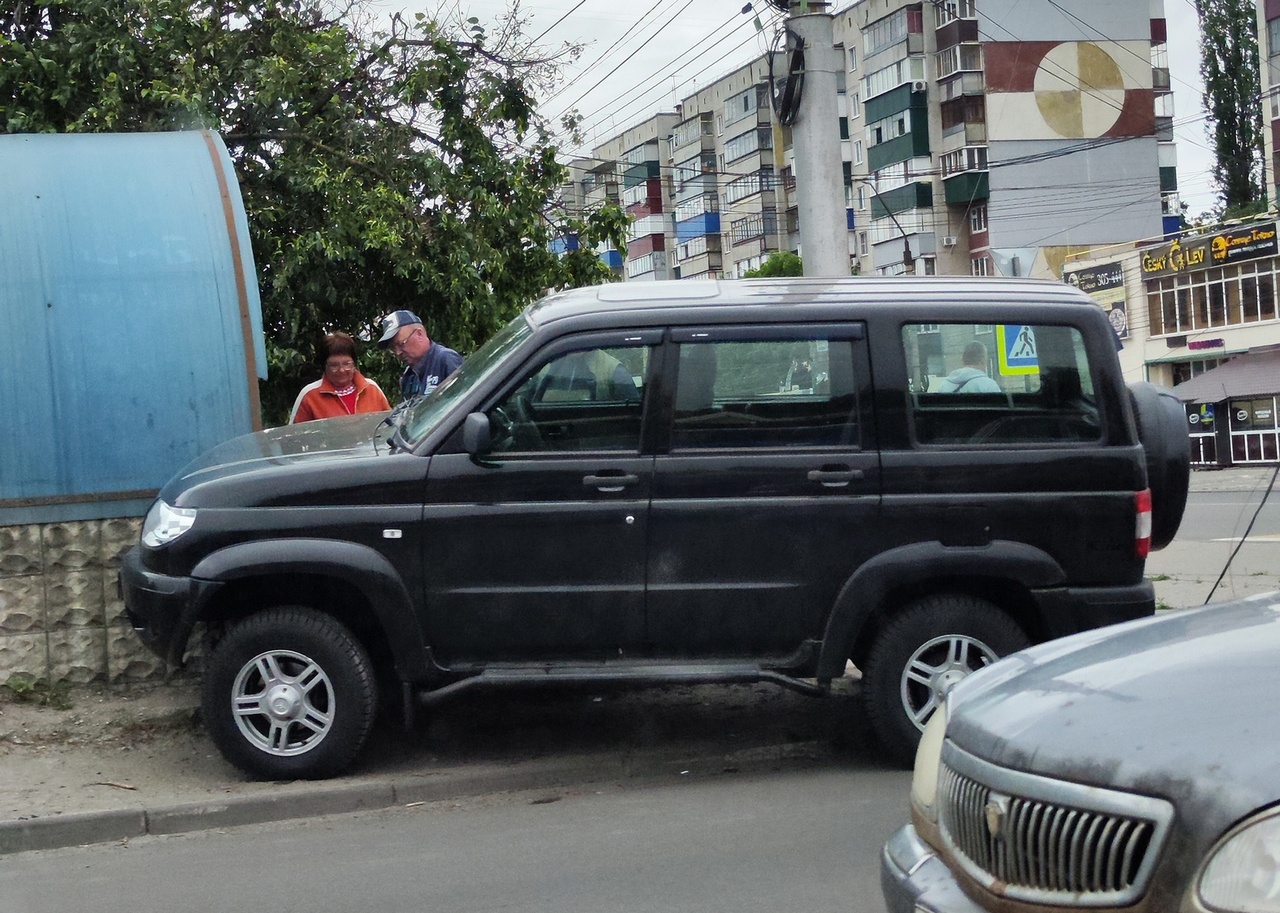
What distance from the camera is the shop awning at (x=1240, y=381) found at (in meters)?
40.5

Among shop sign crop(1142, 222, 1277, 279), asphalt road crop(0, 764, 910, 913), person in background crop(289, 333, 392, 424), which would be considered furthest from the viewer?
shop sign crop(1142, 222, 1277, 279)

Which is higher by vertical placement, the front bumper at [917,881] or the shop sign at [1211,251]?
the shop sign at [1211,251]

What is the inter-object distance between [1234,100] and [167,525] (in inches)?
2210

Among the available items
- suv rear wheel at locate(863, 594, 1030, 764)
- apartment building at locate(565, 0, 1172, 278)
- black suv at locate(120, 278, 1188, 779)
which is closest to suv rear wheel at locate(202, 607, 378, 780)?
black suv at locate(120, 278, 1188, 779)

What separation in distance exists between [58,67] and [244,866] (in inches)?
337

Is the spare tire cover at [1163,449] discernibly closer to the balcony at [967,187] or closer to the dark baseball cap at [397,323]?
the dark baseball cap at [397,323]

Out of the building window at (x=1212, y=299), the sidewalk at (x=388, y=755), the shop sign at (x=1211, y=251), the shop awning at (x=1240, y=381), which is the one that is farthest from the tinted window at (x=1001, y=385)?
the building window at (x=1212, y=299)

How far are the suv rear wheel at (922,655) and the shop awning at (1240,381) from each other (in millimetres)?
36532

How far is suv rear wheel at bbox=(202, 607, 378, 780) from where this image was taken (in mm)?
5871

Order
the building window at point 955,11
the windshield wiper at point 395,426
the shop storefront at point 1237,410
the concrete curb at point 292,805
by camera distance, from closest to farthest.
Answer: the concrete curb at point 292,805, the windshield wiper at point 395,426, the shop storefront at point 1237,410, the building window at point 955,11

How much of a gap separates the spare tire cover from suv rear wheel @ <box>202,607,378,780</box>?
3414 mm

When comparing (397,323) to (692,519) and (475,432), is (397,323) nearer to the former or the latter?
(475,432)

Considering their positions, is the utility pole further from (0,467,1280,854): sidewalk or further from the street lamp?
the street lamp

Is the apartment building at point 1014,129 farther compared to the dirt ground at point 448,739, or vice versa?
the apartment building at point 1014,129
